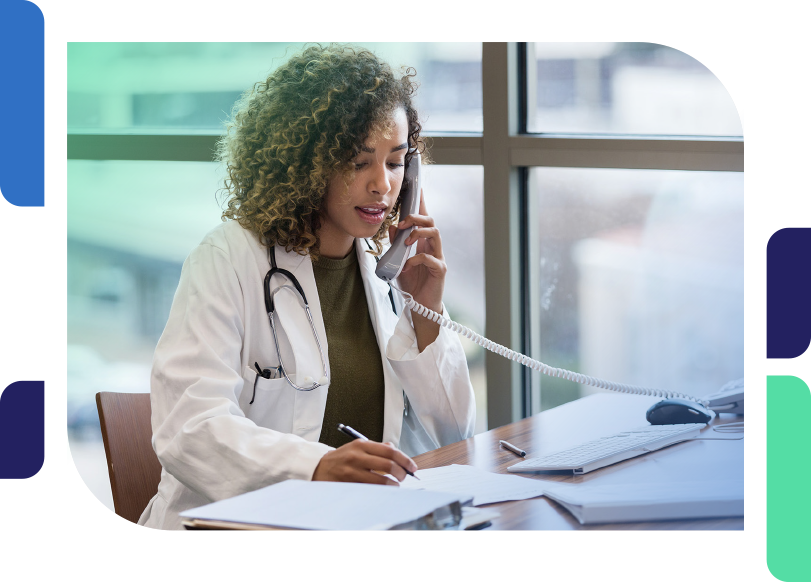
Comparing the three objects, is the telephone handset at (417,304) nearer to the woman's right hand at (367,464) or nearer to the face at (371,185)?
the face at (371,185)

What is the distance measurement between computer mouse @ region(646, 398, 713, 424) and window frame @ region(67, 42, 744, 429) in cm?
76

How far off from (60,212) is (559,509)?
73cm

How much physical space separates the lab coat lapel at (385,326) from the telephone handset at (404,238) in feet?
0.16

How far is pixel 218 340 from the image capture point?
1.31 metres

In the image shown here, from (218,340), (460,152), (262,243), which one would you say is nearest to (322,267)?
(262,243)

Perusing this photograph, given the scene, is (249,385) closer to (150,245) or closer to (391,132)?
(391,132)

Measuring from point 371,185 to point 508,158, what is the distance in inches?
30.3

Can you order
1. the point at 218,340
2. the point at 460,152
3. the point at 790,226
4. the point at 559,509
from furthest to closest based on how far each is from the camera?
the point at 460,152
the point at 218,340
the point at 559,509
the point at 790,226

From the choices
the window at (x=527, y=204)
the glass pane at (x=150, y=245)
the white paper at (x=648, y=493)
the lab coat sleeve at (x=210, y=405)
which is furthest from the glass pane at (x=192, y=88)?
the white paper at (x=648, y=493)

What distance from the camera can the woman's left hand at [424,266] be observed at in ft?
5.44

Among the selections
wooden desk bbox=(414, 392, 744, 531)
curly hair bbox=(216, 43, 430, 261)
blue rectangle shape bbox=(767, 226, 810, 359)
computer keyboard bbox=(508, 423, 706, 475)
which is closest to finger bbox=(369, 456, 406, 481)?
wooden desk bbox=(414, 392, 744, 531)

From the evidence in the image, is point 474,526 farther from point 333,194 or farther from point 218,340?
point 333,194

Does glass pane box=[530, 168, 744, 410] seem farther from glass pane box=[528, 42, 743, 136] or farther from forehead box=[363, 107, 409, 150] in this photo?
forehead box=[363, 107, 409, 150]

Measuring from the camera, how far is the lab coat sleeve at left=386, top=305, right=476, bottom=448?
1609 mm
